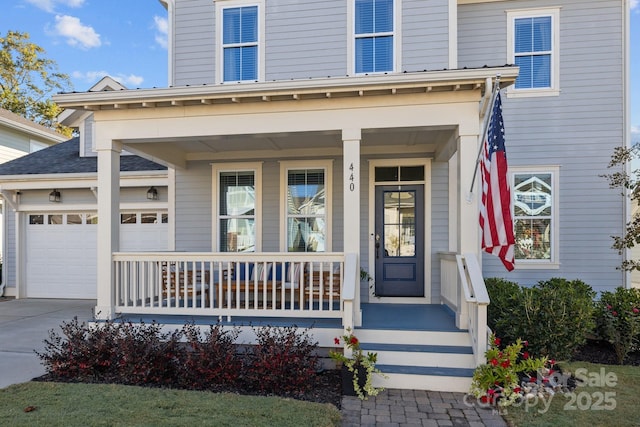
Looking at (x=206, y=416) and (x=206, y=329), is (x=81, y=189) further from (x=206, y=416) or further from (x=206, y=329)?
(x=206, y=416)

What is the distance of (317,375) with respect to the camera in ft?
15.5

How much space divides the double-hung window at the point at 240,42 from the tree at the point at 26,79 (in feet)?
59.2

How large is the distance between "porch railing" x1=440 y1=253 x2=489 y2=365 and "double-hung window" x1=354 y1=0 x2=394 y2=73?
144 inches

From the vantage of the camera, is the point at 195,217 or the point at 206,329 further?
the point at 195,217

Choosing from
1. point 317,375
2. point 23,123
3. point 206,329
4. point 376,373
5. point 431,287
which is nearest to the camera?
point 376,373

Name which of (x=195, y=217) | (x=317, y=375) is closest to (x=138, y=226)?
(x=195, y=217)

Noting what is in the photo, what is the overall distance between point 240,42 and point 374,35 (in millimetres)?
2499

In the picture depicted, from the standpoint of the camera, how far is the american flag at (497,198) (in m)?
4.24

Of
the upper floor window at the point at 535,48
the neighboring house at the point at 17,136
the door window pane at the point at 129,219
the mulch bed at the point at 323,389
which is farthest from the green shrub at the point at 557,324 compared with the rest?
the neighboring house at the point at 17,136

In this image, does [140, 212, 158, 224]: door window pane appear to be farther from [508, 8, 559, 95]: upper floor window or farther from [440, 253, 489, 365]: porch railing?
[508, 8, 559, 95]: upper floor window

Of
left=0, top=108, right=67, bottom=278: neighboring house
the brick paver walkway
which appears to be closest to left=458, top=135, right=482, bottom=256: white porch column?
the brick paver walkway

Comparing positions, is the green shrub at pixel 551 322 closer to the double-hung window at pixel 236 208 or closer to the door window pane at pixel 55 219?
the double-hung window at pixel 236 208

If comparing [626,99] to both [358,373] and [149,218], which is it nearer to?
[358,373]

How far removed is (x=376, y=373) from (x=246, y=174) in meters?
4.54
